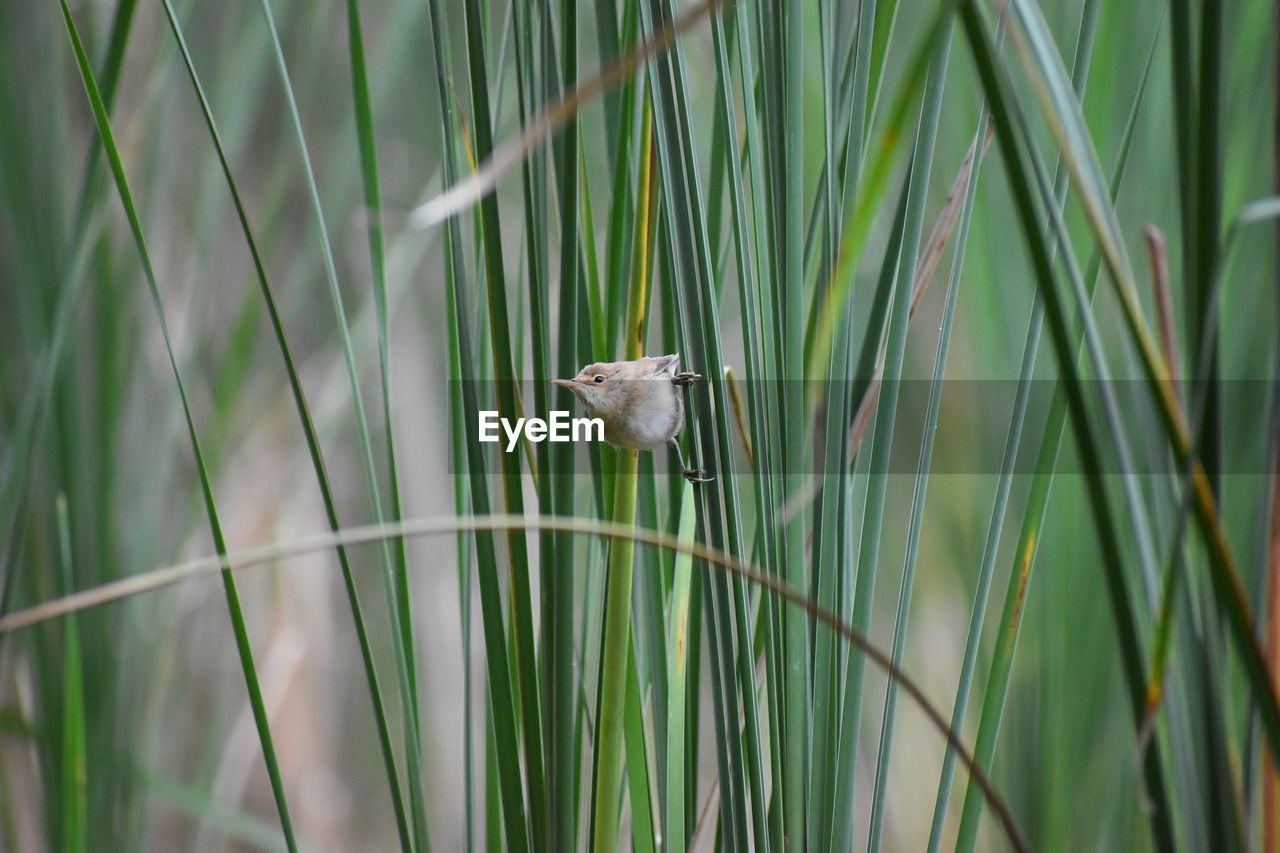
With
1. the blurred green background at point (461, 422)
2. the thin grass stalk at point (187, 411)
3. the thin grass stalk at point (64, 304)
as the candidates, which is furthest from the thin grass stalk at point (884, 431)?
the thin grass stalk at point (64, 304)

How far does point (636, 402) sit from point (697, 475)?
0.14 ft

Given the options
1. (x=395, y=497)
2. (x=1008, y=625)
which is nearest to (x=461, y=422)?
(x=395, y=497)

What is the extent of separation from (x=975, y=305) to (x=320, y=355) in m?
0.88

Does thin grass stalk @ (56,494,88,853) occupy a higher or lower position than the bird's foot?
lower

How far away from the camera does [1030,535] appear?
1.34 ft

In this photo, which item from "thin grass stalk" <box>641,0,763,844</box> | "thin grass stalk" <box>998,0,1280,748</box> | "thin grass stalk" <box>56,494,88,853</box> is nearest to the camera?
"thin grass stalk" <box>998,0,1280,748</box>

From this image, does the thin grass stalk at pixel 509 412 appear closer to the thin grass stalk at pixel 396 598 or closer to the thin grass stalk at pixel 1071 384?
the thin grass stalk at pixel 396 598

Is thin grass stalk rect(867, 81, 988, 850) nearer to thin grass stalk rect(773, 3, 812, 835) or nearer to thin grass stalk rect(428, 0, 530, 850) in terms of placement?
thin grass stalk rect(773, 3, 812, 835)

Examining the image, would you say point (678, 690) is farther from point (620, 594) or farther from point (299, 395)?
point (299, 395)

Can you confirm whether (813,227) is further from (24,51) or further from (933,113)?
(24,51)

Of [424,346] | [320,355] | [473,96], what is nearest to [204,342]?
[320,355]

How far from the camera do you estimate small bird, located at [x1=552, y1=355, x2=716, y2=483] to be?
0.41 m

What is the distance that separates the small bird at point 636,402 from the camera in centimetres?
41

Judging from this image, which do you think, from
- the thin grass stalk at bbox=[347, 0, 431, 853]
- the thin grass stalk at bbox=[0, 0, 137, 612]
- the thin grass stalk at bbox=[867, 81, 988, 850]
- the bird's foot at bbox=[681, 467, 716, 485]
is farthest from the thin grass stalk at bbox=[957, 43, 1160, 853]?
the thin grass stalk at bbox=[0, 0, 137, 612]
